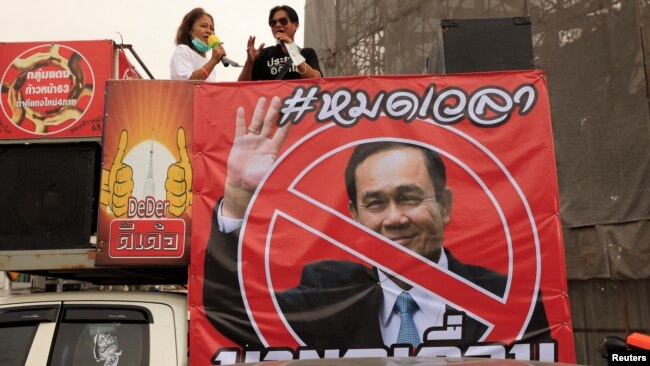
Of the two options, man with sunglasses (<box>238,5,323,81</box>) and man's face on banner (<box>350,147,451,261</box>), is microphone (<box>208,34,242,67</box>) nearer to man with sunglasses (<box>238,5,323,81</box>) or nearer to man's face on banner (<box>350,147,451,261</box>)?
man with sunglasses (<box>238,5,323,81</box>)

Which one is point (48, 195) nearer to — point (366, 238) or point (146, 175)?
point (146, 175)

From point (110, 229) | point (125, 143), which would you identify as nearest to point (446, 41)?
point (125, 143)

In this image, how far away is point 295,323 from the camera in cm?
389

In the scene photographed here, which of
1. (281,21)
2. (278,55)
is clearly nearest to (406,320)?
(278,55)

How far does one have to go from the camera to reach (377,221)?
13.0 feet

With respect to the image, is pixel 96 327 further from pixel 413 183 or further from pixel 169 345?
pixel 413 183

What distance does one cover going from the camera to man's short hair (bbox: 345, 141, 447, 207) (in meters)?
4.02

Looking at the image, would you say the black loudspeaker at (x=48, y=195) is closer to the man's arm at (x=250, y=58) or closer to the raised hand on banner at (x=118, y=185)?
the raised hand on banner at (x=118, y=185)

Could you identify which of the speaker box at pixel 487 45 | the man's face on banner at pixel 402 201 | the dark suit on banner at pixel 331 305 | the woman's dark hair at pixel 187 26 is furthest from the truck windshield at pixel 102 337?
the speaker box at pixel 487 45

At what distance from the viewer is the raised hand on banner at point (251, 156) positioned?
13.5 ft

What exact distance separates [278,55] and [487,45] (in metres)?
1.70

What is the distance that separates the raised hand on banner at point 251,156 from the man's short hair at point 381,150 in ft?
1.57

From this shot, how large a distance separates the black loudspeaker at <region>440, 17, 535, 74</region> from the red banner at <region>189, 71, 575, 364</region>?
11.7 inches

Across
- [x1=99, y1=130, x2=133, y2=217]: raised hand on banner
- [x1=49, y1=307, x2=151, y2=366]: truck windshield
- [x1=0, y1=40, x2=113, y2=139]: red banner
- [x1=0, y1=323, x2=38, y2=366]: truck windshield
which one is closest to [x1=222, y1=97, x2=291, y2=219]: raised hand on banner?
[x1=99, y1=130, x2=133, y2=217]: raised hand on banner
